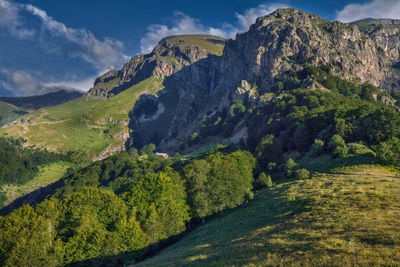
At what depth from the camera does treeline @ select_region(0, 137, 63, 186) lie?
142m

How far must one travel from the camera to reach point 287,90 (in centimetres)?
14025

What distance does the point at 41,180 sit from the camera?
148125mm

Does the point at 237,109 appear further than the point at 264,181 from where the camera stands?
Yes

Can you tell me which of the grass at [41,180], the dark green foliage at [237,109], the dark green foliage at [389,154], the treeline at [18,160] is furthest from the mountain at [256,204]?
the dark green foliage at [237,109]

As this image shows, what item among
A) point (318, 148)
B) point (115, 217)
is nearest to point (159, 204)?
point (115, 217)

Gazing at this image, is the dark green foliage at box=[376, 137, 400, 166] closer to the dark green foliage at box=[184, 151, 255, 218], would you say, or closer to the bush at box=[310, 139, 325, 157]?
the bush at box=[310, 139, 325, 157]

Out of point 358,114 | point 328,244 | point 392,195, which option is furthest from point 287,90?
point 328,244

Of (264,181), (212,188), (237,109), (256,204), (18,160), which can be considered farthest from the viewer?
(237,109)

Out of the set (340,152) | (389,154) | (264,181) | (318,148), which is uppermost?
(318,148)

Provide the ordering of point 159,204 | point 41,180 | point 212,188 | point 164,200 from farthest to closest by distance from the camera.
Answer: point 41,180
point 212,188
point 164,200
point 159,204

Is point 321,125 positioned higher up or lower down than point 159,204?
higher up

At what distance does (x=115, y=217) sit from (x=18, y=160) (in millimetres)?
177091

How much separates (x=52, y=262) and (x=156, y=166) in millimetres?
96991

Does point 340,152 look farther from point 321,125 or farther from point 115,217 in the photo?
point 115,217
